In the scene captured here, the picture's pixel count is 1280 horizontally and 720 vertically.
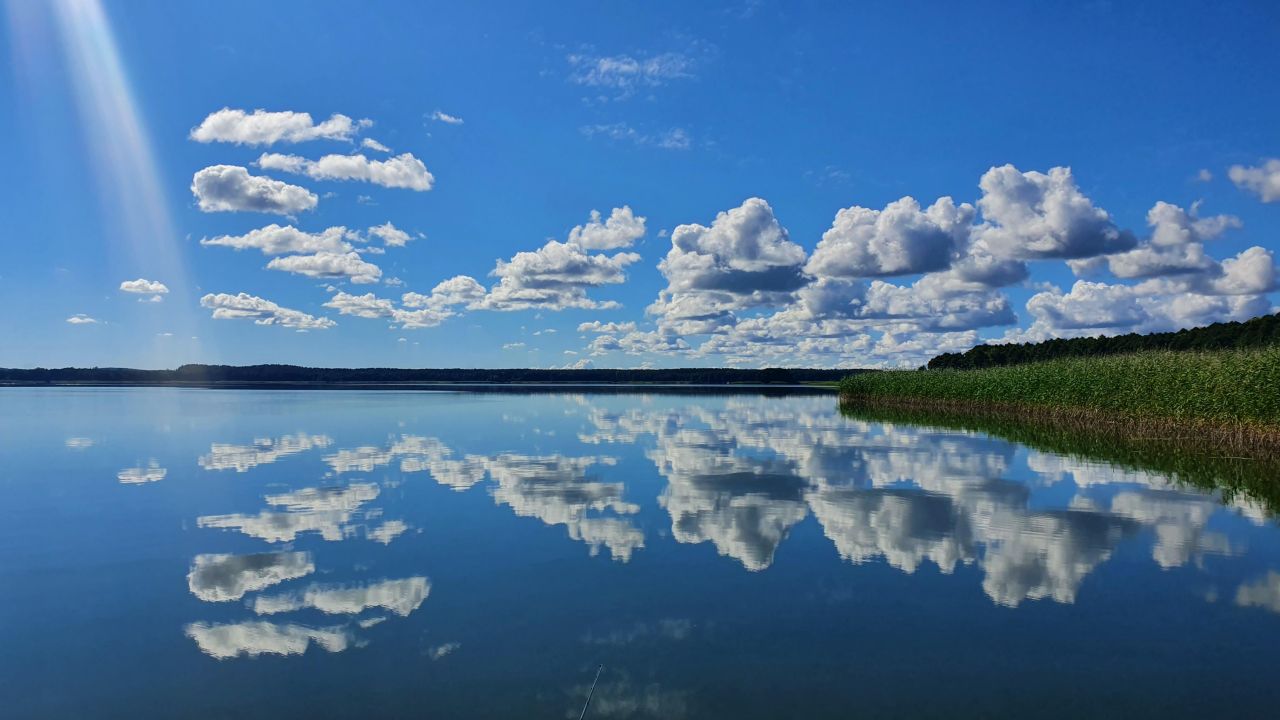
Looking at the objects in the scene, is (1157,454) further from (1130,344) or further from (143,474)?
(1130,344)

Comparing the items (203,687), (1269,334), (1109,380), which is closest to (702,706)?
(203,687)

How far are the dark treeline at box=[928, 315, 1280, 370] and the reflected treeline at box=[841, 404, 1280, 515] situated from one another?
18077mm

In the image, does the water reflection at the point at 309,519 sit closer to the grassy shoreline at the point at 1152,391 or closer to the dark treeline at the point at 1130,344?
the grassy shoreline at the point at 1152,391

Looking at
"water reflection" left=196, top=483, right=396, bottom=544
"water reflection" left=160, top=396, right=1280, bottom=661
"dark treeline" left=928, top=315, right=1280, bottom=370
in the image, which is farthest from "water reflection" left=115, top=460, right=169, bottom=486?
"dark treeline" left=928, top=315, right=1280, bottom=370

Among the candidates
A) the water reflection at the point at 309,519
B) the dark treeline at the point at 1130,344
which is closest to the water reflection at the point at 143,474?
the water reflection at the point at 309,519

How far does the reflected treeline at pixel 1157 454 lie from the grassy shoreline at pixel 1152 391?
30.3 inches

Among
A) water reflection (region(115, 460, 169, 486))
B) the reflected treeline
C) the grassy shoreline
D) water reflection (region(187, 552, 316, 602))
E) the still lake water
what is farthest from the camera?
the grassy shoreline

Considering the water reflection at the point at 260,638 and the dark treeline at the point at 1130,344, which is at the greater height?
the dark treeline at the point at 1130,344

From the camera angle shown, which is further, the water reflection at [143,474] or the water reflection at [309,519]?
the water reflection at [143,474]

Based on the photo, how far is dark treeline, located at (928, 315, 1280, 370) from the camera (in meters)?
69.3

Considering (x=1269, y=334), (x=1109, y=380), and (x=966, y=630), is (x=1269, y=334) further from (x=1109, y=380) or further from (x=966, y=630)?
(x=966, y=630)

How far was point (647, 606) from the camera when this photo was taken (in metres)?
8.09

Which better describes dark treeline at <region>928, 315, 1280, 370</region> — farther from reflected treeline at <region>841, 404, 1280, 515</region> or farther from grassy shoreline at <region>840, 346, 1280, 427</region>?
reflected treeline at <region>841, 404, 1280, 515</region>

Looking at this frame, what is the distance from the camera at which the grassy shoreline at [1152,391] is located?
24.0 m
